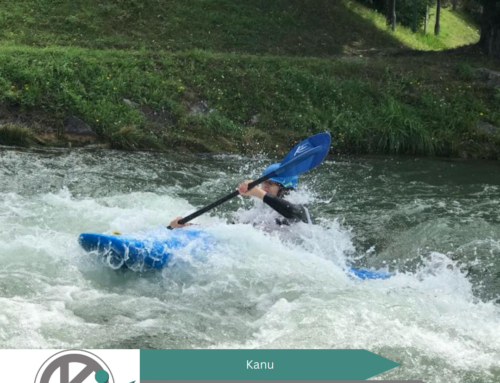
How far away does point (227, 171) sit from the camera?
9805mm

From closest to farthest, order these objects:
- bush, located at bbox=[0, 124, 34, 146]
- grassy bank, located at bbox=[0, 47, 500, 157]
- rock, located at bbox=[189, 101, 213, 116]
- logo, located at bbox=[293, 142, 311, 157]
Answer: logo, located at bbox=[293, 142, 311, 157] → bush, located at bbox=[0, 124, 34, 146] → grassy bank, located at bbox=[0, 47, 500, 157] → rock, located at bbox=[189, 101, 213, 116]

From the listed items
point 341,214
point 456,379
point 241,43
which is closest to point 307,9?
point 241,43

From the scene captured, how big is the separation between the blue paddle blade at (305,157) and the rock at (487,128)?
6.27 meters

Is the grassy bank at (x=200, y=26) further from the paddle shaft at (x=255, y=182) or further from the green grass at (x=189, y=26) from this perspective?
the paddle shaft at (x=255, y=182)

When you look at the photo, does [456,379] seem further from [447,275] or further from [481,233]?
[481,233]

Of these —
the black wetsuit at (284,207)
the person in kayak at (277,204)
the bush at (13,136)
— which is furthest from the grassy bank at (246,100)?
the black wetsuit at (284,207)

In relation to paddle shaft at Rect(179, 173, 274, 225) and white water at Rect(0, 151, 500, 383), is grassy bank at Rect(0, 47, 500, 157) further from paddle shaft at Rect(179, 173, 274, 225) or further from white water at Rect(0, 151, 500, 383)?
paddle shaft at Rect(179, 173, 274, 225)

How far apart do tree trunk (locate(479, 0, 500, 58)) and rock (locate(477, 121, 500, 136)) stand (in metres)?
3.01

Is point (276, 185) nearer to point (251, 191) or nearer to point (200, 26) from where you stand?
point (251, 191)

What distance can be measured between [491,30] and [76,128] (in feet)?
29.9

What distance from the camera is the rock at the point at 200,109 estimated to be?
1164cm

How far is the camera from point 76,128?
10633mm

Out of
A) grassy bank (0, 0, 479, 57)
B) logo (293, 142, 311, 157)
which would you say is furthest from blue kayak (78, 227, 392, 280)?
grassy bank (0, 0, 479, 57)

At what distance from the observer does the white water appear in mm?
4605
